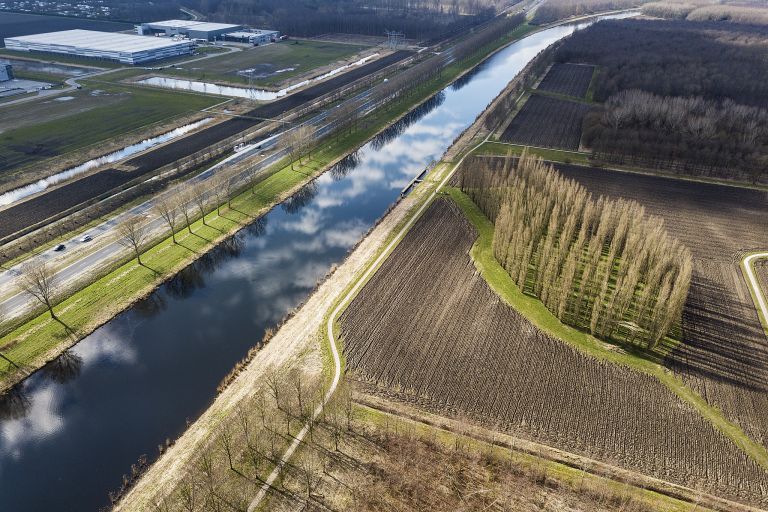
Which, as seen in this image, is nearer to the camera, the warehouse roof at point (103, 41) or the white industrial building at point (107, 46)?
the white industrial building at point (107, 46)

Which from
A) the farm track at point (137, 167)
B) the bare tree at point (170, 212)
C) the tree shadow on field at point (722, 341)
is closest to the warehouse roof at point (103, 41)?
the farm track at point (137, 167)

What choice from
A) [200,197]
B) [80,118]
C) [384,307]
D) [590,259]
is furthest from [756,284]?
[80,118]

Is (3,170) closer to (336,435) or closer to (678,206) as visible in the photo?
(336,435)

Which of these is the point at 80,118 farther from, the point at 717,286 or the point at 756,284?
the point at 756,284

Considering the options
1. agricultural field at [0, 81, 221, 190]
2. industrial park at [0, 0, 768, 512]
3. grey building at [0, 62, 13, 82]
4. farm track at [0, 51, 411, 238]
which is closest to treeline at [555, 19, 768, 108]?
industrial park at [0, 0, 768, 512]

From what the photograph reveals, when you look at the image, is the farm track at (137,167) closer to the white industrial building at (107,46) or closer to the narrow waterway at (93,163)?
the narrow waterway at (93,163)

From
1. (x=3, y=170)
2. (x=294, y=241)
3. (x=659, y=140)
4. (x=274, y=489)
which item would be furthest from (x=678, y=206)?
(x=3, y=170)
